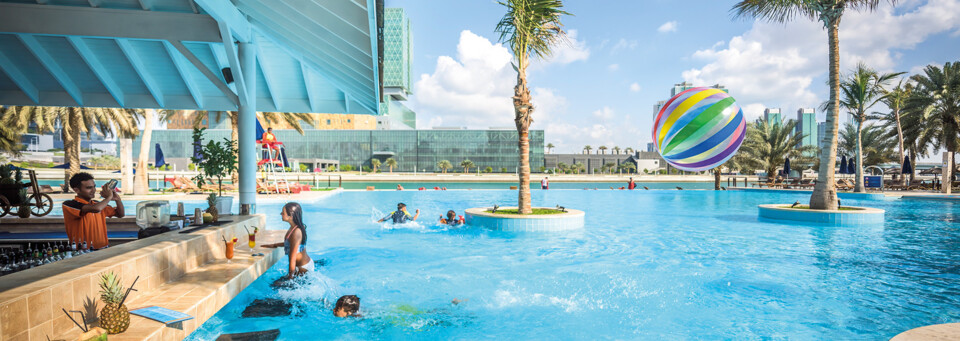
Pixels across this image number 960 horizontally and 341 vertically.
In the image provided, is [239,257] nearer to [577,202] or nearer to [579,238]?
[579,238]

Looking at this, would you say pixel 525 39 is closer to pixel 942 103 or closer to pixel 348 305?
pixel 348 305

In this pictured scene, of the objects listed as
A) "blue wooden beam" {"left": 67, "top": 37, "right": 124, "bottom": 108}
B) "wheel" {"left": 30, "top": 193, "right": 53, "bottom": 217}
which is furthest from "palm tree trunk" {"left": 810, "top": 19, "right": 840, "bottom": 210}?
"wheel" {"left": 30, "top": 193, "right": 53, "bottom": 217}

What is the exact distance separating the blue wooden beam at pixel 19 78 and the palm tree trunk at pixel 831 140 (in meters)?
21.3

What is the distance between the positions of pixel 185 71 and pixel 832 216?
18410mm

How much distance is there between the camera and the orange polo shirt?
5672 millimetres

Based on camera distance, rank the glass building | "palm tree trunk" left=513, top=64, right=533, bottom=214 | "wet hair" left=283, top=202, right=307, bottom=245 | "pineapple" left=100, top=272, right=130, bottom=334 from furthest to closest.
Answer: the glass building → "palm tree trunk" left=513, top=64, right=533, bottom=214 → "wet hair" left=283, top=202, right=307, bottom=245 → "pineapple" left=100, top=272, right=130, bottom=334

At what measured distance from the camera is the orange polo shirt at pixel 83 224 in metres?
5.67

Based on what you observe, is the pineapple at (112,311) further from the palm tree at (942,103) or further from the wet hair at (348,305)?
the palm tree at (942,103)

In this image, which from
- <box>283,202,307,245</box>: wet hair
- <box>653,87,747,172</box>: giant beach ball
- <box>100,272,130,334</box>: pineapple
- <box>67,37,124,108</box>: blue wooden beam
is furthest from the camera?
<box>653,87,747,172</box>: giant beach ball

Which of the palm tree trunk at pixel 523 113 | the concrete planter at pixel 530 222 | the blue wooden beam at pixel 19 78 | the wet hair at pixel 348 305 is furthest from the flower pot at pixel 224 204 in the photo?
the palm tree trunk at pixel 523 113

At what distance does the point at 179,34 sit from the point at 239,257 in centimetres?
372

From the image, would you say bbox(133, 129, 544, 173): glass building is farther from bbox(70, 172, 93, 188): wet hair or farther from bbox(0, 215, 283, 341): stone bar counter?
bbox(70, 172, 93, 188): wet hair

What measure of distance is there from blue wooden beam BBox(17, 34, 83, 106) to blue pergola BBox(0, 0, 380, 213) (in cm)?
2

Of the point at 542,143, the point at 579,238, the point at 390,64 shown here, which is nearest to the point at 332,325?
the point at 579,238
